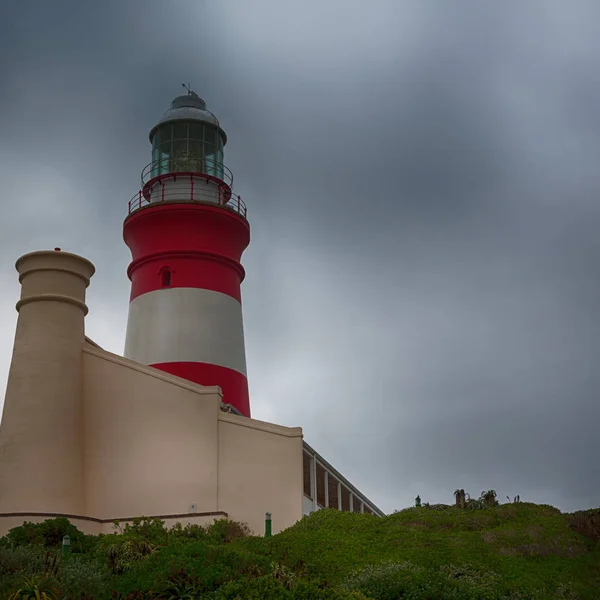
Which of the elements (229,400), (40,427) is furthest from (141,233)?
(40,427)

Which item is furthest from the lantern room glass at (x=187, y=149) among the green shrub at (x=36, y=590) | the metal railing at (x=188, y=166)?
the green shrub at (x=36, y=590)

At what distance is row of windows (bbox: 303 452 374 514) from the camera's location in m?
27.1

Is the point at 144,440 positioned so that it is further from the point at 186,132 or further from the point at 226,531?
the point at 186,132

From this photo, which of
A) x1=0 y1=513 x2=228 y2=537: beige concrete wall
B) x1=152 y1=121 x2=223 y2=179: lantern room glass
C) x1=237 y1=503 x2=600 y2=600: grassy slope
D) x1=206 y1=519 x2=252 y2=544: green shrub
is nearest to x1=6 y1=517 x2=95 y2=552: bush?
x1=0 y1=513 x2=228 y2=537: beige concrete wall

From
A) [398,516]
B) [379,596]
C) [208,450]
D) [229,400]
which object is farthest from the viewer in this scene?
[229,400]

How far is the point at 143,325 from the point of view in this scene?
30.7 metres

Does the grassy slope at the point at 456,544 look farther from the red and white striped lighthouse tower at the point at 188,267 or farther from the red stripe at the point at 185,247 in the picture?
the red stripe at the point at 185,247

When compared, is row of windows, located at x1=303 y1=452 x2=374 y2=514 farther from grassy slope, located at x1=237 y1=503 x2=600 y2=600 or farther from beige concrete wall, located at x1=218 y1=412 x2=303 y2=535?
grassy slope, located at x1=237 y1=503 x2=600 y2=600

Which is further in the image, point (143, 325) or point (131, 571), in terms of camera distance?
point (143, 325)

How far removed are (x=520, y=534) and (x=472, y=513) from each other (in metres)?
2.31

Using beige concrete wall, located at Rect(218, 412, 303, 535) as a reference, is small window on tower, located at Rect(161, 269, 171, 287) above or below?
above

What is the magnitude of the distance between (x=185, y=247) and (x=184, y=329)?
274 cm

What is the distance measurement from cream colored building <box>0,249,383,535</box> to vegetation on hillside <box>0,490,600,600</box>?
1129 millimetres

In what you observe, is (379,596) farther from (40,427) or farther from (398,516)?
(40,427)
